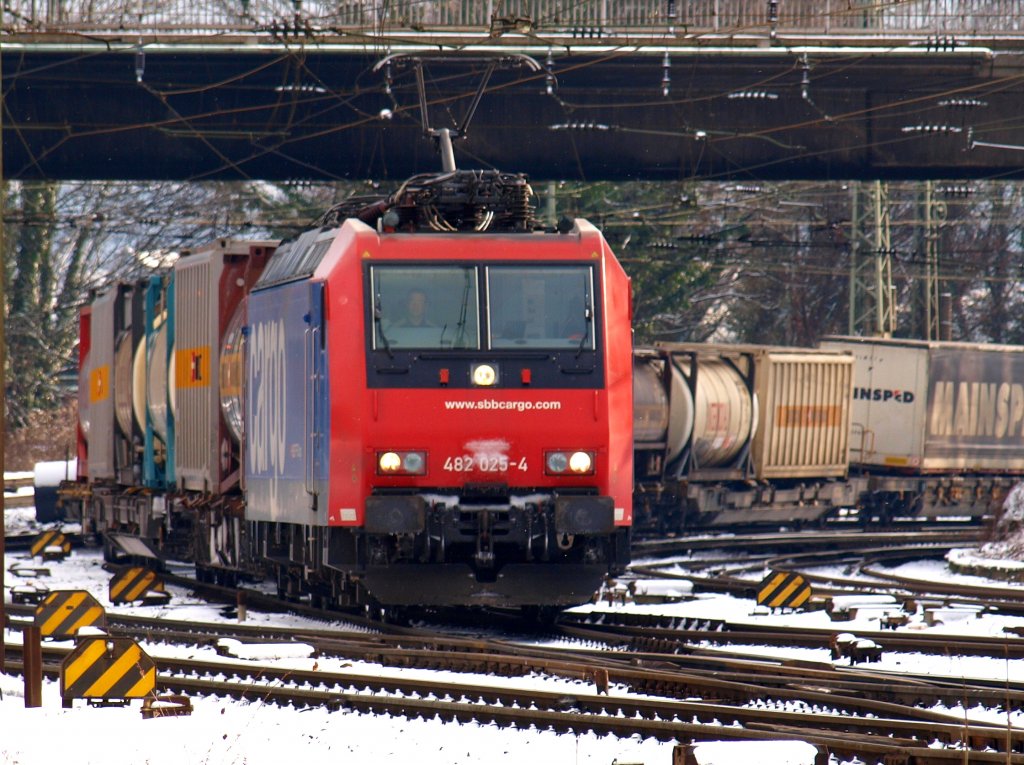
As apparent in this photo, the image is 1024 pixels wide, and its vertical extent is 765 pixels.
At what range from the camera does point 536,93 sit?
23500 millimetres

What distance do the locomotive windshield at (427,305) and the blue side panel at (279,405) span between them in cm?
77

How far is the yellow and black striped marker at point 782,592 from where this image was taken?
17.2 meters

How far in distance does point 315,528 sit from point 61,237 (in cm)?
3921

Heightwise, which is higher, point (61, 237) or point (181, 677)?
point (61, 237)

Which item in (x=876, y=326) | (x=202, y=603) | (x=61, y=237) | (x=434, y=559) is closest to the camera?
(x=434, y=559)

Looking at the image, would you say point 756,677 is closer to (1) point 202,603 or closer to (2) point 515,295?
(2) point 515,295

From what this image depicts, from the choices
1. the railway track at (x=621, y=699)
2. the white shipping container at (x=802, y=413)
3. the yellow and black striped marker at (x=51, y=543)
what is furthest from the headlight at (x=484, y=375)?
the white shipping container at (x=802, y=413)

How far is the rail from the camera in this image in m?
21.3

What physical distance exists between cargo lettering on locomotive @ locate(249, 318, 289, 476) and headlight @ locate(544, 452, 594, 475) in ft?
8.35

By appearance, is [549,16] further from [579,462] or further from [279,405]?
[579,462]

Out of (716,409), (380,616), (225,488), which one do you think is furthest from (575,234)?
(716,409)

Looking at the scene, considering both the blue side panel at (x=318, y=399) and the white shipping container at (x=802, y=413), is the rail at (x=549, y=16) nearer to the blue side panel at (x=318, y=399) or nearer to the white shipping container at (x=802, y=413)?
the blue side panel at (x=318, y=399)

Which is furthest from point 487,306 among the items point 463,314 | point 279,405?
point 279,405

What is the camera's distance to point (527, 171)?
2459cm
